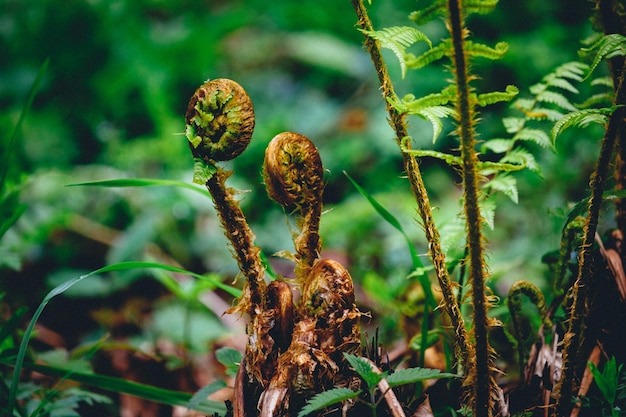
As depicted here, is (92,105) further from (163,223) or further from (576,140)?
(576,140)

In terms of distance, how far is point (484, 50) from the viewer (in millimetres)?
778

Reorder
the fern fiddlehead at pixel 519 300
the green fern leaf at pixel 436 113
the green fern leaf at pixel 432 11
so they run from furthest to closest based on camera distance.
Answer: the fern fiddlehead at pixel 519 300, the green fern leaf at pixel 436 113, the green fern leaf at pixel 432 11

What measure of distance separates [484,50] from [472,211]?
0.84 ft

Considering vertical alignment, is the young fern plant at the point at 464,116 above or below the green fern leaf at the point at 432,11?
below

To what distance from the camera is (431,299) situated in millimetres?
1155

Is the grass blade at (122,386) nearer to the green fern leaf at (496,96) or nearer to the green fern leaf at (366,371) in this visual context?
the green fern leaf at (366,371)

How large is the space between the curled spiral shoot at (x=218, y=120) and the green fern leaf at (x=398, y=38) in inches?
9.9

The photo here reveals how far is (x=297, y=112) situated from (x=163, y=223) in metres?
1.95

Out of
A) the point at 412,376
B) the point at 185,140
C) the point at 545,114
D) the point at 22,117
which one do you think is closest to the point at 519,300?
the point at 412,376

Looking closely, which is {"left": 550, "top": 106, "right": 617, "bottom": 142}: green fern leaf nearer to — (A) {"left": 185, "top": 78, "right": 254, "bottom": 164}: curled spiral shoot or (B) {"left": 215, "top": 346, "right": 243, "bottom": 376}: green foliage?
(A) {"left": 185, "top": 78, "right": 254, "bottom": 164}: curled spiral shoot

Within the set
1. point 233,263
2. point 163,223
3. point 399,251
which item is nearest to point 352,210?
point 399,251

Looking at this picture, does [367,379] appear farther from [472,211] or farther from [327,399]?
[472,211]

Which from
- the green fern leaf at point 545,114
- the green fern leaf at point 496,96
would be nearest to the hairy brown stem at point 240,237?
the green fern leaf at point 496,96

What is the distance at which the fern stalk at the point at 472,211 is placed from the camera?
2.48 ft
